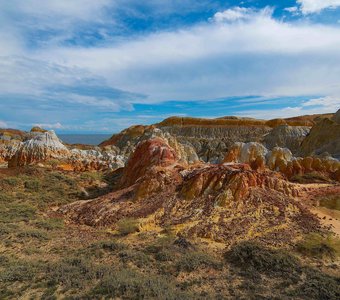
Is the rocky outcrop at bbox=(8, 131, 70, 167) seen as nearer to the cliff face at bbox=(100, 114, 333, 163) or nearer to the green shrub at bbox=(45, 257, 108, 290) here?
the cliff face at bbox=(100, 114, 333, 163)

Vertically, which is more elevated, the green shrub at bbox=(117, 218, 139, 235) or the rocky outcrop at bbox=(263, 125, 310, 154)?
the rocky outcrop at bbox=(263, 125, 310, 154)

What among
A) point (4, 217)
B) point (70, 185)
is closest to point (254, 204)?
point (4, 217)

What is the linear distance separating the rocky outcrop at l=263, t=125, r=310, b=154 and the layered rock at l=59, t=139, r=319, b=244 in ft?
148

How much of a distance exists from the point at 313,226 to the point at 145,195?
777 cm

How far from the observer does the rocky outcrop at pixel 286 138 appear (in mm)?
59031

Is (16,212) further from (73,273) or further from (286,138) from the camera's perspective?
(286,138)

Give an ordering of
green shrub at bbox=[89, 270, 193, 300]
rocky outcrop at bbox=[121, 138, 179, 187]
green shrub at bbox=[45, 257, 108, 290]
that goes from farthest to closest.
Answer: rocky outcrop at bbox=[121, 138, 179, 187], green shrub at bbox=[45, 257, 108, 290], green shrub at bbox=[89, 270, 193, 300]

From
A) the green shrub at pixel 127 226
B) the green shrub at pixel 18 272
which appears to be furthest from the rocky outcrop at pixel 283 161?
the green shrub at pixel 18 272

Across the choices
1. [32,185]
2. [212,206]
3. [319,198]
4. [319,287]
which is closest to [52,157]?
[32,185]

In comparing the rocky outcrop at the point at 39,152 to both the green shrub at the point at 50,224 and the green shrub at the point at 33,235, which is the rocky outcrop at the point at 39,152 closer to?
the green shrub at the point at 50,224

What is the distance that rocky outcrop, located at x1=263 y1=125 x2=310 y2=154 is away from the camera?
59.0 meters

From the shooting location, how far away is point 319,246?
1130 cm

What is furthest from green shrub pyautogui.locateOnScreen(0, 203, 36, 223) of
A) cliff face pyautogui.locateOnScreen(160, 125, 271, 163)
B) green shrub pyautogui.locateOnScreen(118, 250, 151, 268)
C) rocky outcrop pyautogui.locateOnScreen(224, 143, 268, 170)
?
cliff face pyautogui.locateOnScreen(160, 125, 271, 163)

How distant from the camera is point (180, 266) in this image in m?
9.91
